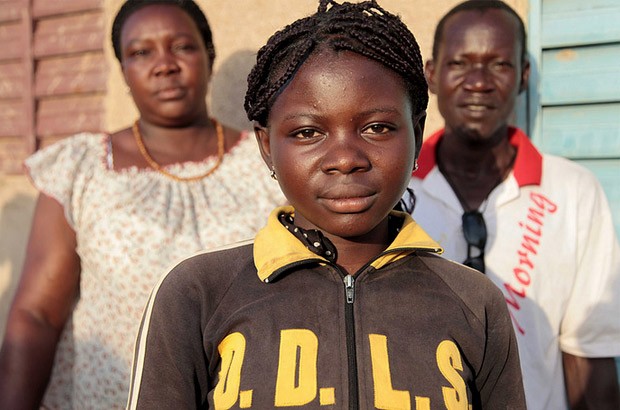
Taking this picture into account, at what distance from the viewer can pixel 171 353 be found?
1535 millimetres

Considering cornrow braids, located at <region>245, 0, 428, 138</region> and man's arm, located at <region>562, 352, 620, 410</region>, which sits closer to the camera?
cornrow braids, located at <region>245, 0, 428, 138</region>

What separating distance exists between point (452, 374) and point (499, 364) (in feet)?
0.58

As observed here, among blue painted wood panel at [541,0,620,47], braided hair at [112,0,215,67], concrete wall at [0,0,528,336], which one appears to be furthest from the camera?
concrete wall at [0,0,528,336]

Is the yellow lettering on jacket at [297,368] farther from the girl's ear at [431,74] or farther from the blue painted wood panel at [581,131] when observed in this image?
the blue painted wood panel at [581,131]

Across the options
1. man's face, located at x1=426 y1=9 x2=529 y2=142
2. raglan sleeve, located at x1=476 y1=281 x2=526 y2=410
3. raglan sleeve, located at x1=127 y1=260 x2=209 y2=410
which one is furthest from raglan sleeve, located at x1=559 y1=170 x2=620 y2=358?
raglan sleeve, located at x1=127 y1=260 x2=209 y2=410

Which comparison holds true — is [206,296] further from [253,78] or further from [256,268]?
[253,78]

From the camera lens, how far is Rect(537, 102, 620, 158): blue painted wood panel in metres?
3.00

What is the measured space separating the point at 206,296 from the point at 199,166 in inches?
46.7

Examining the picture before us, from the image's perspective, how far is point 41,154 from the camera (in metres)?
2.71

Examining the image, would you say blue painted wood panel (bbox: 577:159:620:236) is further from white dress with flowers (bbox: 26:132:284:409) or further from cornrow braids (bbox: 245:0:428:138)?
cornrow braids (bbox: 245:0:428:138)

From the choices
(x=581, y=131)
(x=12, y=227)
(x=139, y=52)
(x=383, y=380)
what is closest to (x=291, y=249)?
(x=383, y=380)

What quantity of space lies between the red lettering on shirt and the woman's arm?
1.47m

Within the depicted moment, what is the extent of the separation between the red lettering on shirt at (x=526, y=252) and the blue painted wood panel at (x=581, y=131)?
24.3 inches

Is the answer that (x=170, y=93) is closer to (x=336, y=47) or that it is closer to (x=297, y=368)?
(x=336, y=47)
